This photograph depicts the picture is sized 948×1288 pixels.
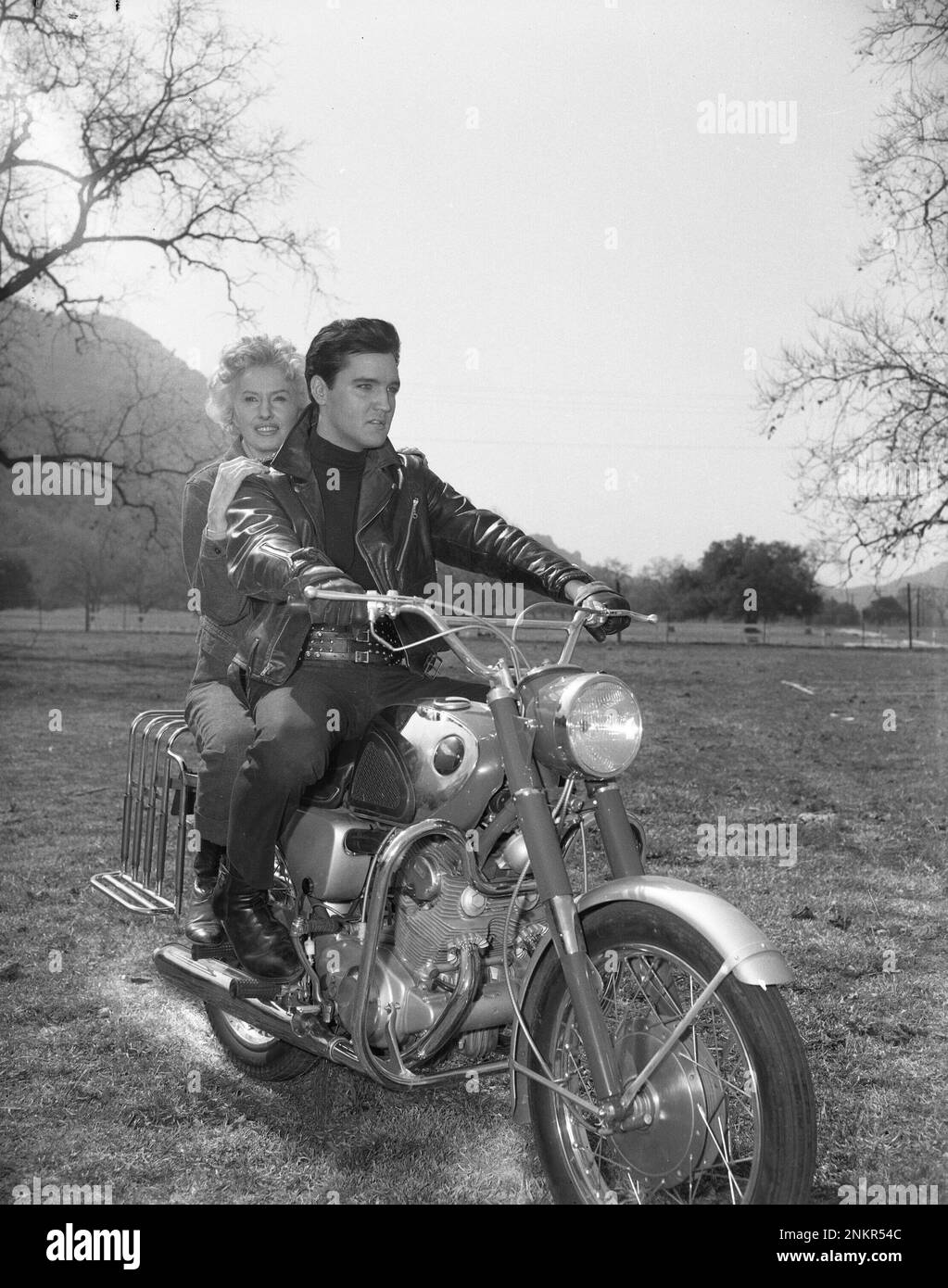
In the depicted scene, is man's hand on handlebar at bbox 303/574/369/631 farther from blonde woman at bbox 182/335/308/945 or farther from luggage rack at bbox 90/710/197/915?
luggage rack at bbox 90/710/197/915

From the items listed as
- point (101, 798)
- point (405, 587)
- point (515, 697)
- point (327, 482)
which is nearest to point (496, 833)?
point (515, 697)

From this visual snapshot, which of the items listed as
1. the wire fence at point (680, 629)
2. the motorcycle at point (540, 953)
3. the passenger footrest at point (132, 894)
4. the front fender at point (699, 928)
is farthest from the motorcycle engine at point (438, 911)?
the wire fence at point (680, 629)

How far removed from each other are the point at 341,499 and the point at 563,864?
1329 mm

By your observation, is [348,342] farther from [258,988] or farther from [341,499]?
[258,988]

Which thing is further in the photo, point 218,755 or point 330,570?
point 218,755

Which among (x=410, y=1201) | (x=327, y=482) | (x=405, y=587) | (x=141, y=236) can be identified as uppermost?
(x=141, y=236)

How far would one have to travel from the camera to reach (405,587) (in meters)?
3.49

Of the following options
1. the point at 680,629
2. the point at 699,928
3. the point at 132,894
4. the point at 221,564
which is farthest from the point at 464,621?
the point at 680,629

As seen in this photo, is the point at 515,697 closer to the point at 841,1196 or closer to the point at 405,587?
the point at 405,587

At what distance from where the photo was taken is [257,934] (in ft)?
10.6

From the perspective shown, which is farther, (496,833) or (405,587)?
(405,587)

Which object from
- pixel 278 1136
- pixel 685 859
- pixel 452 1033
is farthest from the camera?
pixel 685 859

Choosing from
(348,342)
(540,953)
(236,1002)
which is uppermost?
(348,342)

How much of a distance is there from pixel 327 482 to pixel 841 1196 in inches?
86.3
